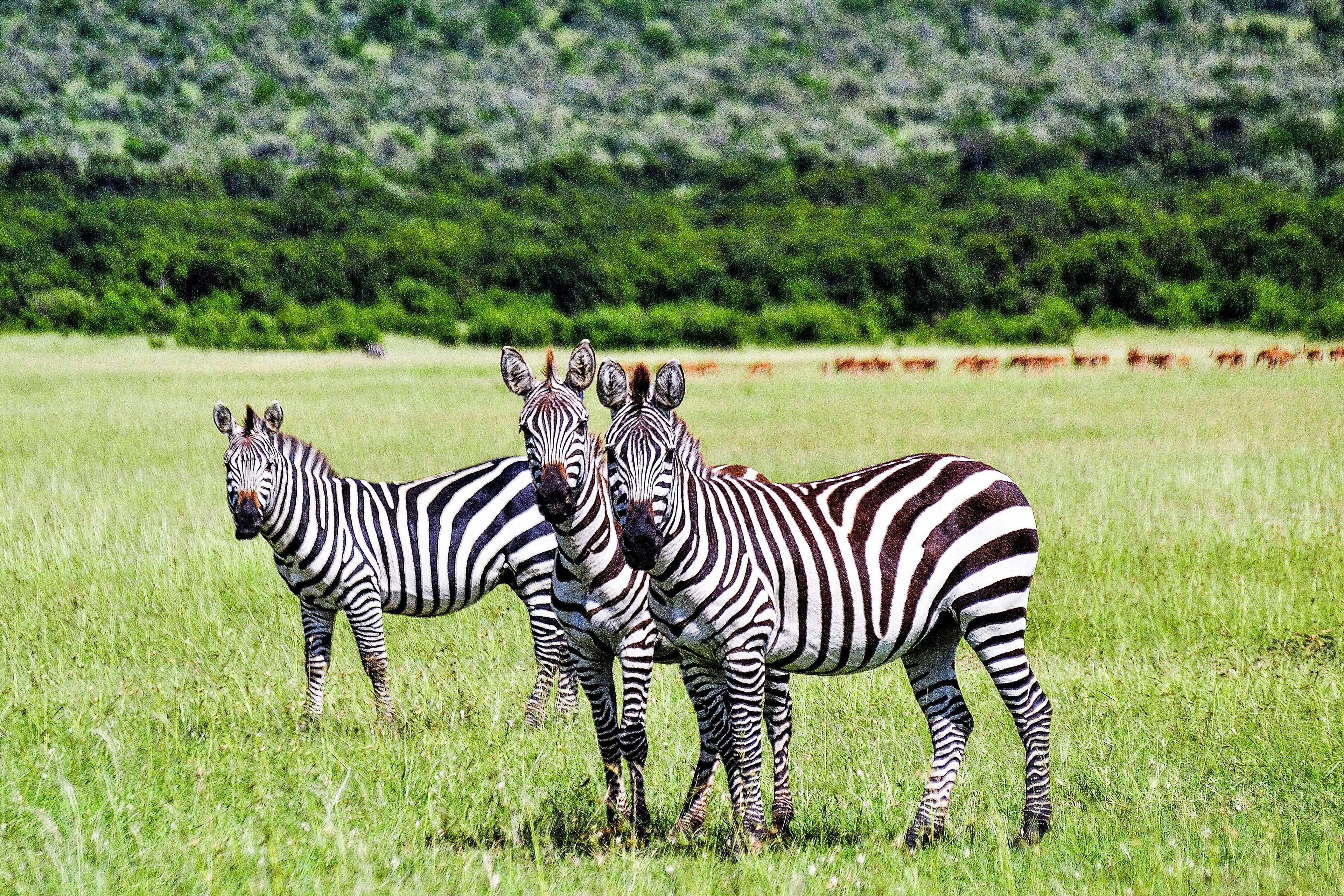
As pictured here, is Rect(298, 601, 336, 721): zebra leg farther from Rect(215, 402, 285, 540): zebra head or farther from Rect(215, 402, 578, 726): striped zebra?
Rect(215, 402, 285, 540): zebra head

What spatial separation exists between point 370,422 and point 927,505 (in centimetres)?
1840

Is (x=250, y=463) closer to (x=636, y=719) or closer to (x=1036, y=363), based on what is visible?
(x=636, y=719)

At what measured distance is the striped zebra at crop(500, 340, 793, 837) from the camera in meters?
4.63

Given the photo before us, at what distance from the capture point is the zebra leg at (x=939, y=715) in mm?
5043

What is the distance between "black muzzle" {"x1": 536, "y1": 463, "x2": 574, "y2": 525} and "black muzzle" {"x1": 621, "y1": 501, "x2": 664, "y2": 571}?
1.21ft

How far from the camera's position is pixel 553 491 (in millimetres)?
4453

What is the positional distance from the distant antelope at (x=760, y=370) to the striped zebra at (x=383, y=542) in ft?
82.2

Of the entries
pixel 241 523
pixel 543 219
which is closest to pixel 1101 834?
pixel 241 523

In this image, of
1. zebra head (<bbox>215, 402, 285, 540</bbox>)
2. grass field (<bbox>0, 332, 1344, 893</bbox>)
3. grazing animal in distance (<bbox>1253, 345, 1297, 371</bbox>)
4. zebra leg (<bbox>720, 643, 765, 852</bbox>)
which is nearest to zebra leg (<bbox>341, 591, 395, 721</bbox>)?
grass field (<bbox>0, 332, 1344, 893</bbox>)

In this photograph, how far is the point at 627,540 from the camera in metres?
4.11

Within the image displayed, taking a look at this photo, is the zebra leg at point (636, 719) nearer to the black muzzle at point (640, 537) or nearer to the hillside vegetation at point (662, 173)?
the black muzzle at point (640, 537)

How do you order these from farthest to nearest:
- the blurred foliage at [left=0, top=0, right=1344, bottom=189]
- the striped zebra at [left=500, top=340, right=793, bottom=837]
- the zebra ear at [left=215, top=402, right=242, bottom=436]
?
the blurred foliage at [left=0, top=0, right=1344, bottom=189] < the zebra ear at [left=215, top=402, right=242, bottom=436] < the striped zebra at [left=500, top=340, right=793, bottom=837]

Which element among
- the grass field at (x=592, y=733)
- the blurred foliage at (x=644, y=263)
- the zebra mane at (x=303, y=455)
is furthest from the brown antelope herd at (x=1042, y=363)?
the zebra mane at (x=303, y=455)

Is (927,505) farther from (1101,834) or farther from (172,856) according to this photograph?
(172,856)
